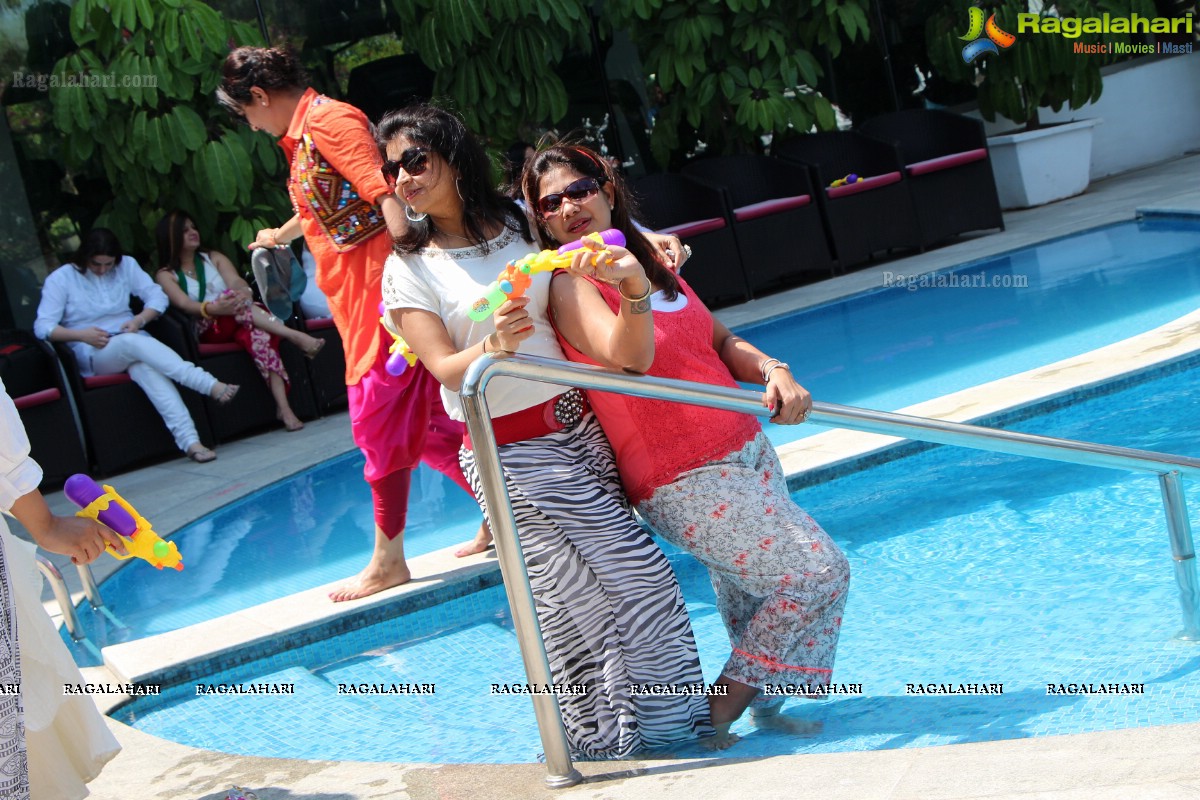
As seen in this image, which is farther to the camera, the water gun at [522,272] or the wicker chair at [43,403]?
the wicker chair at [43,403]

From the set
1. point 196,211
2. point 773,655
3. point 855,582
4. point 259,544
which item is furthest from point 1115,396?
point 196,211

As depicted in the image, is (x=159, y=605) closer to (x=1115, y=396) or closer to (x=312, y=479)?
(x=312, y=479)

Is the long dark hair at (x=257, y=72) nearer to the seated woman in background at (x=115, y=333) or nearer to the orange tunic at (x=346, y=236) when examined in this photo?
the orange tunic at (x=346, y=236)

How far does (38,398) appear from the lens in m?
6.62

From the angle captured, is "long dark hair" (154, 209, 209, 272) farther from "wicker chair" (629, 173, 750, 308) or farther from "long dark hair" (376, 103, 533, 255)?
"long dark hair" (376, 103, 533, 255)

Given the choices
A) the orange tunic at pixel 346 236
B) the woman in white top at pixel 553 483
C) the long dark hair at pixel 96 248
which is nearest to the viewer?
the woman in white top at pixel 553 483

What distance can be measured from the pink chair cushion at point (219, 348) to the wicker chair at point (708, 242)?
2.85 meters

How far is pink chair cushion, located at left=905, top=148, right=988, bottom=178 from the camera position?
926cm

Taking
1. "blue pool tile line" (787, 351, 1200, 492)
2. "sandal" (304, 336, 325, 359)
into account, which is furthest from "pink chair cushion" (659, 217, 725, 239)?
"blue pool tile line" (787, 351, 1200, 492)

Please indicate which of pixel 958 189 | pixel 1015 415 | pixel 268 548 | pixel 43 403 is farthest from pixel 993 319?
pixel 43 403

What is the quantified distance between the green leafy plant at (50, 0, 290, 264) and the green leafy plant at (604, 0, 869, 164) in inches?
119

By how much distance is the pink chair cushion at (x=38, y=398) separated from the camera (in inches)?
259

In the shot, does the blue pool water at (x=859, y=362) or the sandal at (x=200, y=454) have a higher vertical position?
the sandal at (x=200, y=454)
